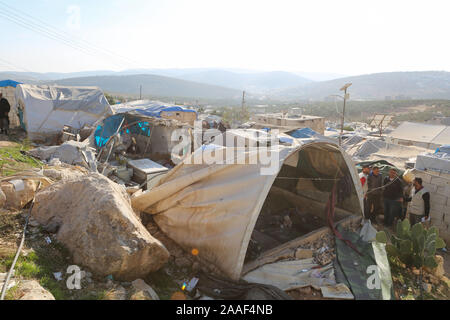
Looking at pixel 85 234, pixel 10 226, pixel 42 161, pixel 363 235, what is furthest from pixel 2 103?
pixel 363 235

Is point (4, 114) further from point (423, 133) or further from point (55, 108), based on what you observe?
point (423, 133)

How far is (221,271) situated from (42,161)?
6784mm

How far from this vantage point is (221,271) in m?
4.10

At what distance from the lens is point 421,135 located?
54.1 ft

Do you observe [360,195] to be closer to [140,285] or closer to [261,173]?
[261,173]

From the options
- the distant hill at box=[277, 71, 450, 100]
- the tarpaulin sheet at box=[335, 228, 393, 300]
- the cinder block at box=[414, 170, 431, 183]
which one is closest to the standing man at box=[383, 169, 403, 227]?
the cinder block at box=[414, 170, 431, 183]

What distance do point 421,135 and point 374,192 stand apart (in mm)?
11826

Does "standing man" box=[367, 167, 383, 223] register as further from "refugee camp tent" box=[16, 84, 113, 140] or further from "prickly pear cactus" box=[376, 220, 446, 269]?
"refugee camp tent" box=[16, 84, 113, 140]

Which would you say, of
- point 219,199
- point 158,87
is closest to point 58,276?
point 219,199

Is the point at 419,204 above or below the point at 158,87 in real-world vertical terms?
below

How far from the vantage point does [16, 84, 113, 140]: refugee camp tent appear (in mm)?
12203

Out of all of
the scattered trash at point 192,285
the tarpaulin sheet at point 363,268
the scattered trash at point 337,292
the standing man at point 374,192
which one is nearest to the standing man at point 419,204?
the standing man at point 374,192

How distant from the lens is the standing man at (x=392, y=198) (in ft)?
22.7

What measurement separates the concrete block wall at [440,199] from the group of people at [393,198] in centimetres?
29
